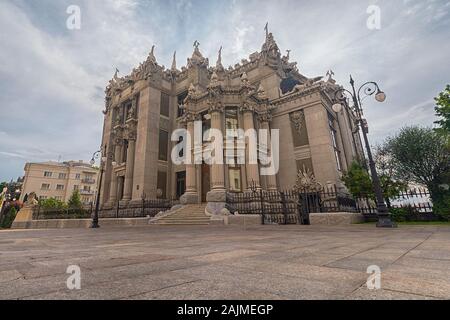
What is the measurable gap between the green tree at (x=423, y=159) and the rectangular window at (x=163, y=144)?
22612 millimetres

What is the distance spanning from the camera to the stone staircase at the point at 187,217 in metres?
15.7

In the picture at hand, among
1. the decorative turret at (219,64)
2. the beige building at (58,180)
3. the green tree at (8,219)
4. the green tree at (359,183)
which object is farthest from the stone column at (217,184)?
the beige building at (58,180)

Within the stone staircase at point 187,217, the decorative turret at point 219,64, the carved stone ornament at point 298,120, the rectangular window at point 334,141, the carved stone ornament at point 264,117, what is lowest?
the stone staircase at point 187,217

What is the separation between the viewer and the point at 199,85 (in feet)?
92.0

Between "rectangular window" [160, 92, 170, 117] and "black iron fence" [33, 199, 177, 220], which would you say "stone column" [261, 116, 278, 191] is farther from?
"rectangular window" [160, 92, 170, 117]

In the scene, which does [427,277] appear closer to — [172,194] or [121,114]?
[172,194]

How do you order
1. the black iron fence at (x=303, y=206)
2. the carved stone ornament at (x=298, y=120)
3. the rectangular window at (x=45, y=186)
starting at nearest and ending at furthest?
the black iron fence at (x=303, y=206), the carved stone ornament at (x=298, y=120), the rectangular window at (x=45, y=186)

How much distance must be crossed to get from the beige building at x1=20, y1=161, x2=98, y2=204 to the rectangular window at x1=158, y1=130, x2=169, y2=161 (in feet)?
122

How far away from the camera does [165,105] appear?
29.5m

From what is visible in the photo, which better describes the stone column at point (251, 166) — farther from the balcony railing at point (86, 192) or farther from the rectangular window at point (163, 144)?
the balcony railing at point (86, 192)

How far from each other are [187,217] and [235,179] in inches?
243
